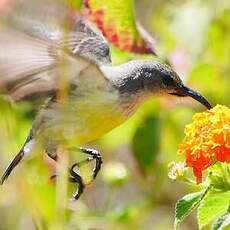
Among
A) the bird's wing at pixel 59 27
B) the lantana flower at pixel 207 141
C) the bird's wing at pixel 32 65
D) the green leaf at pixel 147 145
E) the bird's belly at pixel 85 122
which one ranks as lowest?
the lantana flower at pixel 207 141

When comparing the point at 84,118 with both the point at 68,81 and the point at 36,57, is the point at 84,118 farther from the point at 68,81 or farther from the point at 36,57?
the point at 36,57

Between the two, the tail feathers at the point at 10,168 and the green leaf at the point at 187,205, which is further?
the tail feathers at the point at 10,168

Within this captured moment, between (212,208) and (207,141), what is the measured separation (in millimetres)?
181

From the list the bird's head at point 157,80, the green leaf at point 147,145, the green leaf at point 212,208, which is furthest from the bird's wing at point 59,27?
the green leaf at point 147,145

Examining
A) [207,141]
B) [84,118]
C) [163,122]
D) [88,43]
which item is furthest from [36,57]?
[163,122]

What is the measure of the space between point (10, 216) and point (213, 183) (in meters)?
0.52

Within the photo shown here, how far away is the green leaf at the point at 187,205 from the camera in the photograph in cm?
144

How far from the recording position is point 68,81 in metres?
1.55

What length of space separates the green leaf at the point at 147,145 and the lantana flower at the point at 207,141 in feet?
3.07

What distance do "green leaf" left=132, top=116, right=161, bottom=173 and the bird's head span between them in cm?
63

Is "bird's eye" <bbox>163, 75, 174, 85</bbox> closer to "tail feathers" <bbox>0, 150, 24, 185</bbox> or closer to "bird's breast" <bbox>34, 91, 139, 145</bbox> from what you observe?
"bird's breast" <bbox>34, 91, 139, 145</bbox>

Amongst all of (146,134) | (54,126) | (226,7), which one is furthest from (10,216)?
(226,7)

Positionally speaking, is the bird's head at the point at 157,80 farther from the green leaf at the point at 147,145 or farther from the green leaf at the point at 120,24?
the green leaf at the point at 147,145

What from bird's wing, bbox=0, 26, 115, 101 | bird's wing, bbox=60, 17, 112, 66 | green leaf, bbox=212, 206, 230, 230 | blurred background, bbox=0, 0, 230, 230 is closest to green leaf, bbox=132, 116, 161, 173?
blurred background, bbox=0, 0, 230, 230
